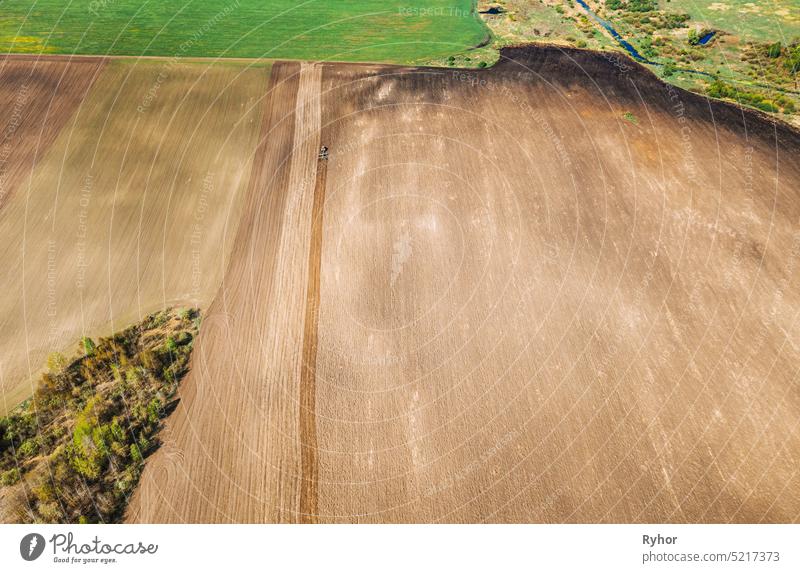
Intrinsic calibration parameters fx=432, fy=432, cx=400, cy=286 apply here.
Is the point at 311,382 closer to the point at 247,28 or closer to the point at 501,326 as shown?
the point at 501,326

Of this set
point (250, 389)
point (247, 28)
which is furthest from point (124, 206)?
point (247, 28)

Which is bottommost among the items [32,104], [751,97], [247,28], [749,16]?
[751,97]

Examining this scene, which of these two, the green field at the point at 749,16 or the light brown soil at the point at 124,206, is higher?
the green field at the point at 749,16

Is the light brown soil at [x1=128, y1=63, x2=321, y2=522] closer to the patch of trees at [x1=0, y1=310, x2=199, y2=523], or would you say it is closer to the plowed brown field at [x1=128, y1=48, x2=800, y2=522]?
the plowed brown field at [x1=128, y1=48, x2=800, y2=522]

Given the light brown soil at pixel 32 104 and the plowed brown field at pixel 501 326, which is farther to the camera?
the light brown soil at pixel 32 104

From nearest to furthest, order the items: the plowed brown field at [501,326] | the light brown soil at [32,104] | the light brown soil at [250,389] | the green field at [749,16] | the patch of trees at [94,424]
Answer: the patch of trees at [94,424] < the light brown soil at [250,389] < the plowed brown field at [501,326] < the light brown soil at [32,104] < the green field at [749,16]

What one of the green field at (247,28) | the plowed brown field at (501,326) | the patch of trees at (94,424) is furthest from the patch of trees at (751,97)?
the patch of trees at (94,424)

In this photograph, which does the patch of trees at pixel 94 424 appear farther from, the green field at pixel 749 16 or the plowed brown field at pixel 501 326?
the green field at pixel 749 16

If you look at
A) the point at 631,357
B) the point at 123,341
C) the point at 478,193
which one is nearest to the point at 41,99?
the point at 123,341
